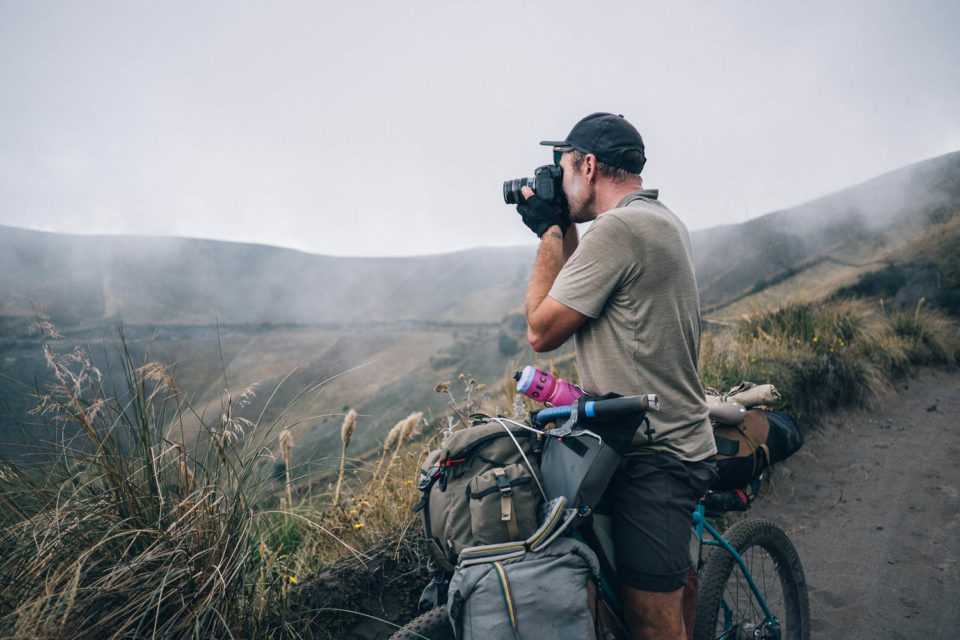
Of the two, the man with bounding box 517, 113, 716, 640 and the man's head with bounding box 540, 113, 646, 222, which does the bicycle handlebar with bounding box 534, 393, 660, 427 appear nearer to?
the man with bounding box 517, 113, 716, 640

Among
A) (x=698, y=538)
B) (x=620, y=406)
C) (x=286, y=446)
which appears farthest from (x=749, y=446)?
(x=286, y=446)

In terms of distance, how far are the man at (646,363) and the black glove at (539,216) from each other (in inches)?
13.0

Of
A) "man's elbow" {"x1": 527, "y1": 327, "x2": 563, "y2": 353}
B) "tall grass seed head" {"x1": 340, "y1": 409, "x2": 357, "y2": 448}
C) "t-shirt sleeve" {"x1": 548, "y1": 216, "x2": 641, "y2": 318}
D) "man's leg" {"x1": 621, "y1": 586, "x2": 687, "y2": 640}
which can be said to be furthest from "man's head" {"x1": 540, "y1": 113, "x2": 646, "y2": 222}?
"tall grass seed head" {"x1": 340, "y1": 409, "x2": 357, "y2": 448}

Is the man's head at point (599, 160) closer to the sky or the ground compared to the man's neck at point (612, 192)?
closer to the sky

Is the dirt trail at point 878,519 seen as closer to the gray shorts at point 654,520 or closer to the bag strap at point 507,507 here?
the gray shorts at point 654,520

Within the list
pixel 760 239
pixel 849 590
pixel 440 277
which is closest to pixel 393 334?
pixel 440 277

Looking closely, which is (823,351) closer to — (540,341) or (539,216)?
(539,216)

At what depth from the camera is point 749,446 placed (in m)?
2.03

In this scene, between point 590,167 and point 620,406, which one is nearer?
point 620,406

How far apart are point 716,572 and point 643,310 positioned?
1223 millimetres

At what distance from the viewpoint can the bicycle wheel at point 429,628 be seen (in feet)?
4.85

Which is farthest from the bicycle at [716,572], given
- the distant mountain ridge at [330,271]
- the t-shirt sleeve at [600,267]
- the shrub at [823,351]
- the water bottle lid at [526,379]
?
the distant mountain ridge at [330,271]

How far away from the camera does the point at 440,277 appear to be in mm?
28750

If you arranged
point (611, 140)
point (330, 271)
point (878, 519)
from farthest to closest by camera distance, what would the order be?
point (330, 271) → point (878, 519) → point (611, 140)
